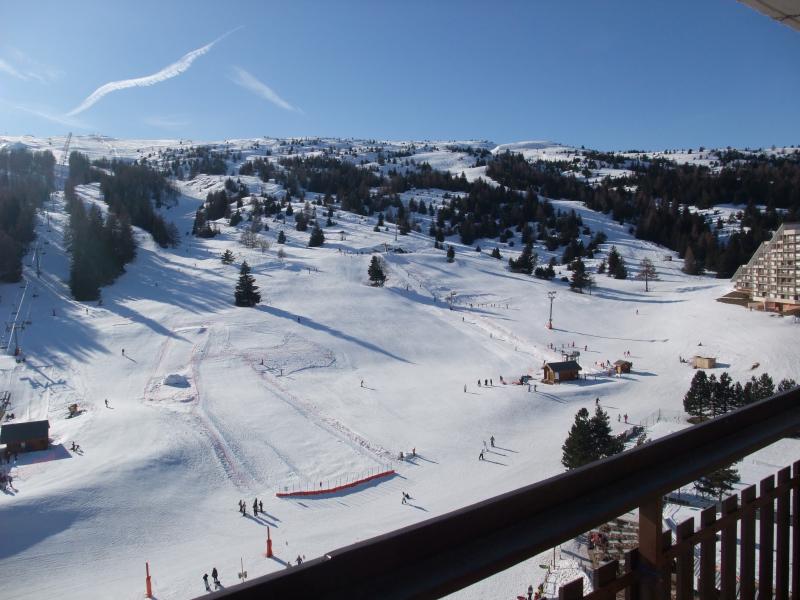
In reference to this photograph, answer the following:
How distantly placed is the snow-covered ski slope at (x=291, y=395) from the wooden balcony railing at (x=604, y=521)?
7370 mm

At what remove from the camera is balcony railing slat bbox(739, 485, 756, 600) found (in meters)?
1.67

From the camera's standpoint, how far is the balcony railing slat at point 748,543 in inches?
Answer: 65.8

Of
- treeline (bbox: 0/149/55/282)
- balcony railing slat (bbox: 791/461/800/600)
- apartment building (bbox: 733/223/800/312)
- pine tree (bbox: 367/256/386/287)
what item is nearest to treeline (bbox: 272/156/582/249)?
pine tree (bbox: 367/256/386/287)

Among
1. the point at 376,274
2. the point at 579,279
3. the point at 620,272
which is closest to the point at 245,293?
the point at 376,274

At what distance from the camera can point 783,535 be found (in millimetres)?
1854

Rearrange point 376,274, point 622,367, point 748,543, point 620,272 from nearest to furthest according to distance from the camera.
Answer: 1. point 748,543
2. point 622,367
3. point 376,274
4. point 620,272

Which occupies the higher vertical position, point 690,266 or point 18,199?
point 18,199

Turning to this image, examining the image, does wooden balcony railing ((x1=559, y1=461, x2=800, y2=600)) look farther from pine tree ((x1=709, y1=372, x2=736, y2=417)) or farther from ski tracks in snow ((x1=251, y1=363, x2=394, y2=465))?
pine tree ((x1=709, y1=372, x2=736, y2=417))

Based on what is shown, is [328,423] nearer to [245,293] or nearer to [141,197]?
Result: [245,293]

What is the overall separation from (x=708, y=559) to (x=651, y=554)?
41 centimetres

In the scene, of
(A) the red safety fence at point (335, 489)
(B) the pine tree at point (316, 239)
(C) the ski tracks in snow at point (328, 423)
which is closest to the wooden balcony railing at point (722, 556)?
(A) the red safety fence at point (335, 489)

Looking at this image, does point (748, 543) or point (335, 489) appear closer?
point (748, 543)

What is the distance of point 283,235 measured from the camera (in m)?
52.3

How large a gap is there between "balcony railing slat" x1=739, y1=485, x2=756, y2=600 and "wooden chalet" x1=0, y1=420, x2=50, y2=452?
19.1 metres
